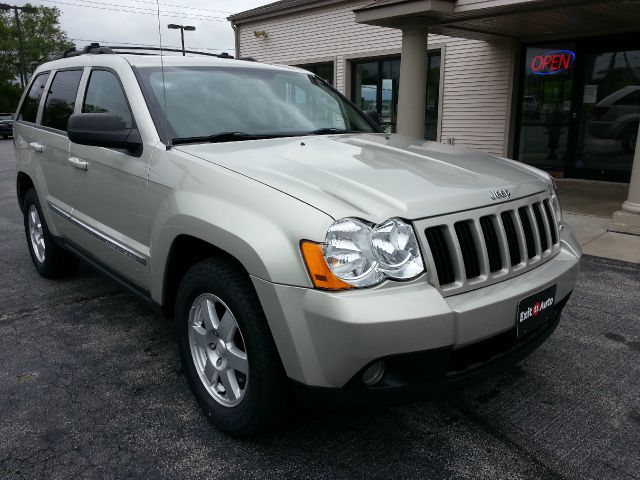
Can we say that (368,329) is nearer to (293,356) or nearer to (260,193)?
(293,356)

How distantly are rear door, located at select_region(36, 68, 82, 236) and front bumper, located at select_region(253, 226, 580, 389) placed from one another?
2.46m

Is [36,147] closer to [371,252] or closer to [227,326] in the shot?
[227,326]

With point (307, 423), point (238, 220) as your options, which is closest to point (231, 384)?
point (307, 423)

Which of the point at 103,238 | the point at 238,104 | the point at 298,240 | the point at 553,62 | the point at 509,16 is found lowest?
the point at 103,238

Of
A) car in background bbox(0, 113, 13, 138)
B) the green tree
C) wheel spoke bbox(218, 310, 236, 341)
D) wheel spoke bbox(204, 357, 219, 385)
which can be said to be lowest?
car in background bbox(0, 113, 13, 138)

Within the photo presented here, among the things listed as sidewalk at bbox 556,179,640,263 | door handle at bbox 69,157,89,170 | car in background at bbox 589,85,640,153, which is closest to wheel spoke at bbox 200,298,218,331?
door handle at bbox 69,157,89,170

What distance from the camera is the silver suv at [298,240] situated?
2.05 m

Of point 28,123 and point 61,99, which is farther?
point 28,123

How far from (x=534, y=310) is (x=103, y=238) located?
8.18 ft

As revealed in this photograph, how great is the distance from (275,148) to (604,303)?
9.80ft

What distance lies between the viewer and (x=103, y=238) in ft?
11.3

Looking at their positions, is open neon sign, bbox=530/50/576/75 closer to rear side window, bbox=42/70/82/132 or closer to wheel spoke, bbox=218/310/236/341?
rear side window, bbox=42/70/82/132

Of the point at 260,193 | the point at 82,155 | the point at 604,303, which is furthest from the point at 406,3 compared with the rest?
the point at 260,193

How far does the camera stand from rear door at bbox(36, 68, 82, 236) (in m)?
3.96
